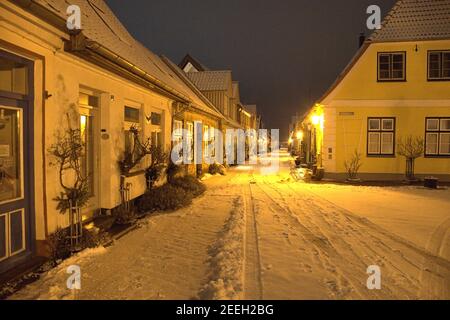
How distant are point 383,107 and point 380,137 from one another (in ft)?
4.13

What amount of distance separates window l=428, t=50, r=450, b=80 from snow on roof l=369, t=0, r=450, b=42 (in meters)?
0.66

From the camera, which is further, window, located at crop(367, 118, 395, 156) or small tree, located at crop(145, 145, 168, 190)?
window, located at crop(367, 118, 395, 156)

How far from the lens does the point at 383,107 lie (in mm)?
14750

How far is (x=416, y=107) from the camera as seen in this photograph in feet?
47.9

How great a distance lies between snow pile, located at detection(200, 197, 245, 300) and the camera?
3.80 metres

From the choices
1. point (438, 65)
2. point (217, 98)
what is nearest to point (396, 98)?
point (438, 65)

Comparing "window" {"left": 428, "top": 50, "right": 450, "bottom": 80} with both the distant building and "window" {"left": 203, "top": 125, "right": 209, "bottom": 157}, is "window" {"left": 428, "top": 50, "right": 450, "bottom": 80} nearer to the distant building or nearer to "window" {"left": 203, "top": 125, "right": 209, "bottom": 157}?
"window" {"left": 203, "top": 125, "right": 209, "bottom": 157}

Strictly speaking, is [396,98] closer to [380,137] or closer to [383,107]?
[383,107]

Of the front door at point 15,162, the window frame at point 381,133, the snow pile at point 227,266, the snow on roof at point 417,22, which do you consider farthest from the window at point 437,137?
the front door at point 15,162

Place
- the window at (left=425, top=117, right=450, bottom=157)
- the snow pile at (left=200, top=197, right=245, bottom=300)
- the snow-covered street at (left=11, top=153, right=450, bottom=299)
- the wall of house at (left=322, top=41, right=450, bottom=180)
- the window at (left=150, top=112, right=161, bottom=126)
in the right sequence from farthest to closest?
the window at (left=425, top=117, right=450, bottom=157) < the wall of house at (left=322, top=41, right=450, bottom=180) < the window at (left=150, top=112, right=161, bottom=126) < the snow-covered street at (left=11, top=153, right=450, bottom=299) < the snow pile at (left=200, top=197, right=245, bottom=300)

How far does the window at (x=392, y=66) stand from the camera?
14484mm

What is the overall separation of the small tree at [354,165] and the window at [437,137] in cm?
274

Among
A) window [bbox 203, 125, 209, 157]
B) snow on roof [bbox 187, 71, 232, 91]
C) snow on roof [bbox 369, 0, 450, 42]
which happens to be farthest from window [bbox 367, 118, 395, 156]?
snow on roof [bbox 187, 71, 232, 91]
